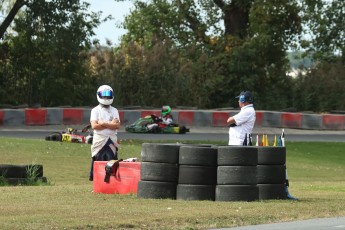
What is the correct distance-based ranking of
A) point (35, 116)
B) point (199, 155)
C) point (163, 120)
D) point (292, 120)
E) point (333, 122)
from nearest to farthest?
point (199, 155) < point (163, 120) < point (35, 116) < point (292, 120) < point (333, 122)

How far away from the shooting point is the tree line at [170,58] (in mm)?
42094

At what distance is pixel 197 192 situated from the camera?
14992mm

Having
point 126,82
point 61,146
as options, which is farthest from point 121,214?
point 126,82

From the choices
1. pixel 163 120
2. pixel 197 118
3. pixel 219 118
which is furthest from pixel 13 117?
pixel 219 118

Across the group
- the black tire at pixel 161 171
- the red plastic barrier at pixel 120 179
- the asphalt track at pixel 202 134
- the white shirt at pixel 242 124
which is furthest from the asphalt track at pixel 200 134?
the black tire at pixel 161 171

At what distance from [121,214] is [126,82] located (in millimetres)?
29228

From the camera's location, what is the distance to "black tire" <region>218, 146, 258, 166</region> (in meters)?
14.8

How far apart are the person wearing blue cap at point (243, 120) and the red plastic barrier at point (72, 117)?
19.8 m

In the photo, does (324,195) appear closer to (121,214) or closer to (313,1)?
(121,214)

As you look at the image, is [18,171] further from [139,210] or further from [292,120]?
[292,120]

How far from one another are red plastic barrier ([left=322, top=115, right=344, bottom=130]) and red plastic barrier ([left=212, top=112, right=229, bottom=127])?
339 cm

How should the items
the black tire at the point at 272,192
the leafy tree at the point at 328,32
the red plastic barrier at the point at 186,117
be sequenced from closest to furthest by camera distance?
1. the black tire at the point at 272,192
2. the red plastic barrier at the point at 186,117
3. the leafy tree at the point at 328,32

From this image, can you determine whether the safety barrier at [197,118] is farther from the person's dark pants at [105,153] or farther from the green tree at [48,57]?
the person's dark pants at [105,153]

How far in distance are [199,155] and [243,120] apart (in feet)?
8.79
